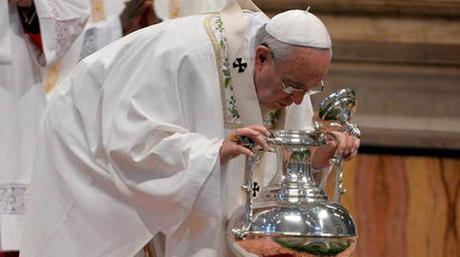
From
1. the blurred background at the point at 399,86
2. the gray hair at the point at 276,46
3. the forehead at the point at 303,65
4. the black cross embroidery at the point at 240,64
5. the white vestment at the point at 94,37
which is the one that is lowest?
the blurred background at the point at 399,86

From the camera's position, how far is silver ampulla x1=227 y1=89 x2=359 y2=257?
3.41 metres

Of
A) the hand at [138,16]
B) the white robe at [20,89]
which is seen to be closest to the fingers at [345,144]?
the white robe at [20,89]

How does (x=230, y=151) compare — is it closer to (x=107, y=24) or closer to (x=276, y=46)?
(x=276, y=46)

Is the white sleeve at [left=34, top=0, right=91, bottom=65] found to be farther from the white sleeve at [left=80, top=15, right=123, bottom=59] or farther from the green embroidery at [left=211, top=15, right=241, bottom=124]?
the green embroidery at [left=211, top=15, right=241, bottom=124]

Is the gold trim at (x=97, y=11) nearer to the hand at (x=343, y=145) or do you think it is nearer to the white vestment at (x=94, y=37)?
the white vestment at (x=94, y=37)

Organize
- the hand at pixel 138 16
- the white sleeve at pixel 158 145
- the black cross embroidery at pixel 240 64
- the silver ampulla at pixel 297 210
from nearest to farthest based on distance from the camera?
the silver ampulla at pixel 297 210
the white sleeve at pixel 158 145
the black cross embroidery at pixel 240 64
the hand at pixel 138 16

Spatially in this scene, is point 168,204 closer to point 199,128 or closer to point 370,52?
point 199,128

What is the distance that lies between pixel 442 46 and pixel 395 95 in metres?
0.27

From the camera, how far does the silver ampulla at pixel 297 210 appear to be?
134 inches

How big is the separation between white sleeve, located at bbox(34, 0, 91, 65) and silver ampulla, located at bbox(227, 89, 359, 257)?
72.0 inches

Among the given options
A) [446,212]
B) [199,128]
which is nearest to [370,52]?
[446,212]

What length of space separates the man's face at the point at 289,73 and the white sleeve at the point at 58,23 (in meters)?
1.66

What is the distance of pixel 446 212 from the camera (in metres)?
5.54

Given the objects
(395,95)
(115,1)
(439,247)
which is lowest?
(439,247)
